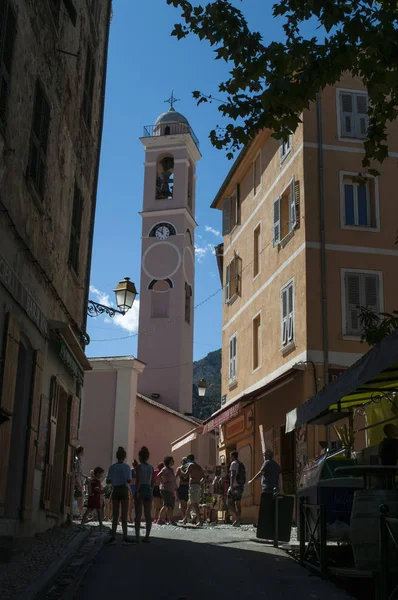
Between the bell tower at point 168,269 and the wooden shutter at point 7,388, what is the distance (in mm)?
32704

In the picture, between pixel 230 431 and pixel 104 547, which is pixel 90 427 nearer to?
pixel 230 431

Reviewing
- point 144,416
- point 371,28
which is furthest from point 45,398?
point 144,416

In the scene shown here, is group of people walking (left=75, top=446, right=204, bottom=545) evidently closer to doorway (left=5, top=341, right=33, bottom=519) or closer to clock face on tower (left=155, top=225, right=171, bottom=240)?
doorway (left=5, top=341, right=33, bottom=519)

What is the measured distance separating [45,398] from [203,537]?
12.6 feet

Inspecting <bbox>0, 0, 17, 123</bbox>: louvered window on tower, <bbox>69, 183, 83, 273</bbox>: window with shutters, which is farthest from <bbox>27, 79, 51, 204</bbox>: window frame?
<bbox>69, 183, 83, 273</bbox>: window with shutters

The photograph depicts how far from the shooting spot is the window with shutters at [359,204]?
20.8m

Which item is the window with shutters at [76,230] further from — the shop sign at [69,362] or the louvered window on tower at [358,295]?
the louvered window on tower at [358,295]

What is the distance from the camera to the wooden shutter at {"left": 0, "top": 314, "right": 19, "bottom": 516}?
9.23 meters

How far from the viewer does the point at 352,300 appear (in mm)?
19984

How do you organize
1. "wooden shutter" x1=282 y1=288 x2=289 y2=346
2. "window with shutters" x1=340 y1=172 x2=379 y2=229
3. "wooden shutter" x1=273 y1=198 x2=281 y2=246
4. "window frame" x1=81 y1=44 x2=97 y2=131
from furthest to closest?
1. "wooden shutter" x1=273 y1=198 x2=281 y2=246
2. "wooden shutter" x1=282 y1=288 x2=289 y2=346
3. "window with shutters" x1=340 y1=172 x2=379 y2=229
4. "window frame" x1=81 y1=44 x2=97 y2=131

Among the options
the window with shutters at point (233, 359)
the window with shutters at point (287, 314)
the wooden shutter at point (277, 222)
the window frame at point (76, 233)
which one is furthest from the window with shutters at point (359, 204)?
the window frame at point (76, 233)

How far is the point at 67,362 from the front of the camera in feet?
44.6

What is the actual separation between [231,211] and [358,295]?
30.0 feet

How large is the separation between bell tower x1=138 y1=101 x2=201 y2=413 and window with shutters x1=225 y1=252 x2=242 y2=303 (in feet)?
51.2
